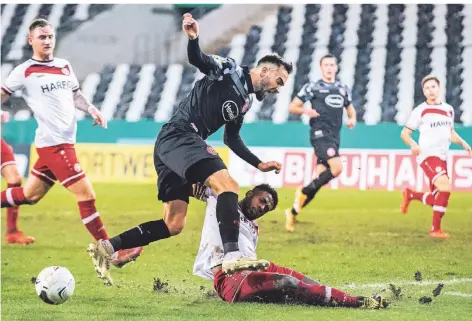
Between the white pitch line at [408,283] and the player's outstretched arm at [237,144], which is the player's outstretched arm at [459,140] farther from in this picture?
the player's outstretched arm at [237,144]

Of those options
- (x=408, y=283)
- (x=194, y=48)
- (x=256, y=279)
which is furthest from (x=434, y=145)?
(x=194, y=48)

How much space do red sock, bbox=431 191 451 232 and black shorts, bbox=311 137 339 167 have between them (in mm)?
624

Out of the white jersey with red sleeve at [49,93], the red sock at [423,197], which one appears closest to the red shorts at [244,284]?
the red sock at [423,197]

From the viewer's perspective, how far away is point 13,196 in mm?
4812

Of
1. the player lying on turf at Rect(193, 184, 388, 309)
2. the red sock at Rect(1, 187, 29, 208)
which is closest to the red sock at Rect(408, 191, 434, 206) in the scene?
the player lying on turf at Rect(193, 184, 388, 309)

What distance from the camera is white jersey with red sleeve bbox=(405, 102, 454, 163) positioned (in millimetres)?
4535

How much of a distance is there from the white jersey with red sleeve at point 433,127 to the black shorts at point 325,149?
1.47ft

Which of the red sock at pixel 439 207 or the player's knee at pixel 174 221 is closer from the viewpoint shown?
the player's knee at pixel 174 221

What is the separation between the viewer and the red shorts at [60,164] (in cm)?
466

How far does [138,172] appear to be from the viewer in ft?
15.9

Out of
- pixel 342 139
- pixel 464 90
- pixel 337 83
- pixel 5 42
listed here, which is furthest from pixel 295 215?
pixel 5 42

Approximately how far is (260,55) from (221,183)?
1.46 meters

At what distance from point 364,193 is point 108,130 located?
1588 mm

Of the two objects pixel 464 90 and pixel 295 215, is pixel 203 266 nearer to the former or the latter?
pixel 295 215
